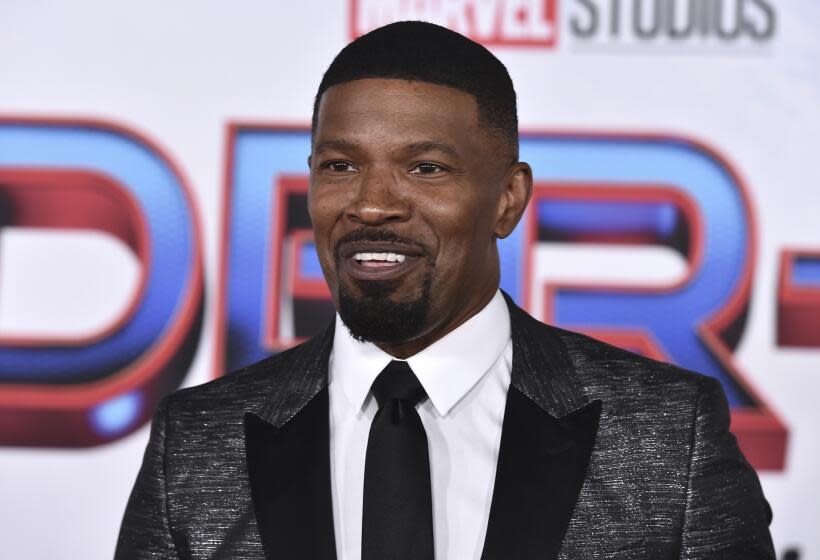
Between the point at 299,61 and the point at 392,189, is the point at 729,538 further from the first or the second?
the point at 299,61

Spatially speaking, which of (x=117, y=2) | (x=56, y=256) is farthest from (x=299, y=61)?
(x=56, y=256)

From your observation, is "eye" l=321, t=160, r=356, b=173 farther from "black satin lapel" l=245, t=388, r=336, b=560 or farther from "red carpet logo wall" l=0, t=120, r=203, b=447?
"red carpet logo wall" l=0, t=120, r=203, b=447

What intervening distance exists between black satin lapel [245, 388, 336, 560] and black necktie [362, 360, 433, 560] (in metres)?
0.05

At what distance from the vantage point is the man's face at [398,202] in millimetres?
1300

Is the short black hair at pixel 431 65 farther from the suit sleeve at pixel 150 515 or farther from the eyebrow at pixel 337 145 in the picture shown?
the suit sleeve at pixel 150 515

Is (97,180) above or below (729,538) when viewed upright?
above

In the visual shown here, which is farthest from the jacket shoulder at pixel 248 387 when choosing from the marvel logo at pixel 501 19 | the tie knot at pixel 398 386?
the marvel logo at pixel 501 19

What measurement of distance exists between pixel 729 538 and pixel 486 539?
28 cm

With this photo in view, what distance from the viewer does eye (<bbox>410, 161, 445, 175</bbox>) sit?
1318 mm

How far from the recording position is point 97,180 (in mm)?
2596

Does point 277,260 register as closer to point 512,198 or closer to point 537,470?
point 512,198

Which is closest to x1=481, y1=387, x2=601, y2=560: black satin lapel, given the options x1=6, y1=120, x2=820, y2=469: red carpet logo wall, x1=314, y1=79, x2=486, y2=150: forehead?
x1=314, y1=79, x2=486, y2=150: forehead

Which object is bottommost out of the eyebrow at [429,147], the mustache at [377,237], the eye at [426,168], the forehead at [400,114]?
the mustache at [377,237]

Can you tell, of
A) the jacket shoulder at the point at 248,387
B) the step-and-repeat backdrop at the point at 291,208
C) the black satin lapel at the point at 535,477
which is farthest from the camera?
the step-and-repeat backdrop at the point at 291,208
